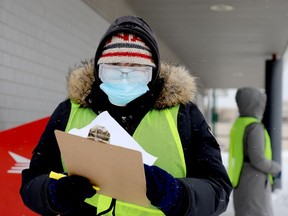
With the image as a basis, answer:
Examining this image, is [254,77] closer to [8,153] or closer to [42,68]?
[42,68]

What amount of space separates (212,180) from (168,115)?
0.29 meters

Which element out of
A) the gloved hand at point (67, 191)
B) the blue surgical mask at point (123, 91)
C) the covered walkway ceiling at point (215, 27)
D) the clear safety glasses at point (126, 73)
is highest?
the covered walkway ceiling at point (215, 27)

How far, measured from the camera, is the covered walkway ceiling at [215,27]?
8031mm

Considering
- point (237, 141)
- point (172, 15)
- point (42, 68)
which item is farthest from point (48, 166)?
point (172, 15)

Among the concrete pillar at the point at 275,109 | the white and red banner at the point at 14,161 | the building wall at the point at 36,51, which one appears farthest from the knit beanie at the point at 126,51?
the concrete pillar at the point at 275,109

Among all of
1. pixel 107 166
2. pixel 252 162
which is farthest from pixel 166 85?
pixel 252 162

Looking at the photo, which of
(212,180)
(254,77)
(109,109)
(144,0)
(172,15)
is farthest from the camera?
(254,77)

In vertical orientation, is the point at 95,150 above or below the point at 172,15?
below

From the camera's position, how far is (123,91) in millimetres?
2127

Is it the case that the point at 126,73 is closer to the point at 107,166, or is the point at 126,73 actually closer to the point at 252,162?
the point at 107,166

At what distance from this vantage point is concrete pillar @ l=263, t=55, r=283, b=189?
12.4 m

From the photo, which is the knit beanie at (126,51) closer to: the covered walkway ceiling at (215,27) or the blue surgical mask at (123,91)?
the blue surgical mask at (123,91)

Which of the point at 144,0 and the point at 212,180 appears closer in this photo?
the point at 212,180

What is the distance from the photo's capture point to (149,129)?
6.82 ft
